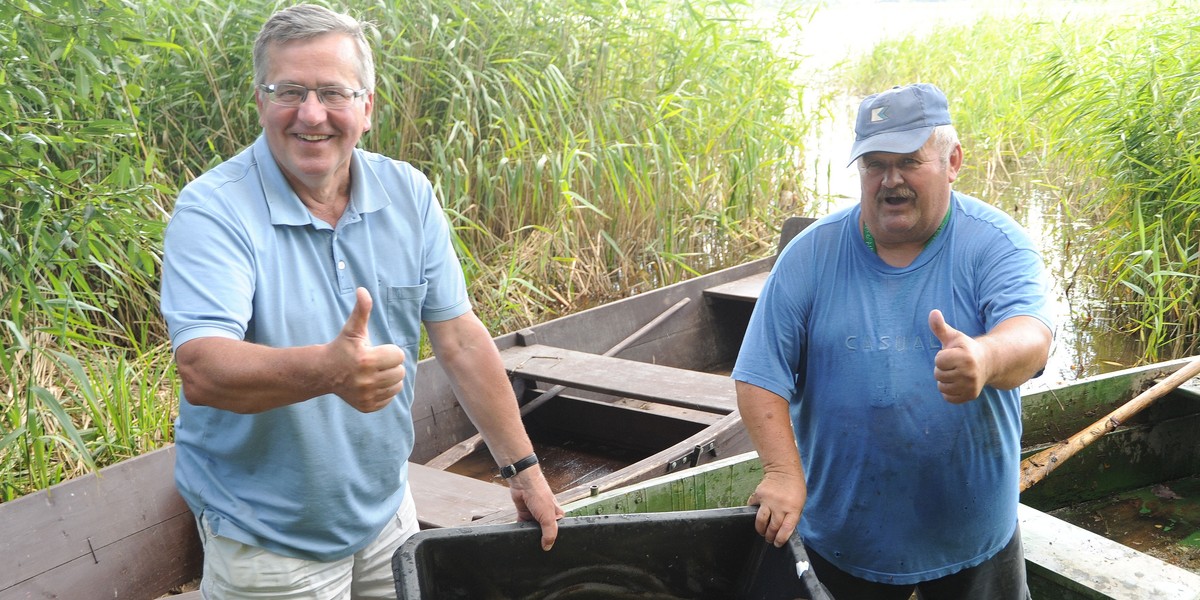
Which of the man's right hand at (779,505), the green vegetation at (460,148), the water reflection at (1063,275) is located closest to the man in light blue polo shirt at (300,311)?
the man's right hand at (779,505)

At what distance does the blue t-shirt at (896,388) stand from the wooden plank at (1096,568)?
0.48 meters

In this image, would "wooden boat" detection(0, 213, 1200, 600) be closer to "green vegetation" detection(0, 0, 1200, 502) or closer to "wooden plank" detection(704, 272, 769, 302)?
"wooden plank" detection(704, 272, 769, 302)

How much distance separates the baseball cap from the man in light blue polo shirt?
82 centimetres

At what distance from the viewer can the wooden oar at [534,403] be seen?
4051mm

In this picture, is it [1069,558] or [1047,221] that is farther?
[1047,221]

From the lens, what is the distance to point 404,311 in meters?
1.90

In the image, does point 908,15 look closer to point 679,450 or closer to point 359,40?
point 679,450

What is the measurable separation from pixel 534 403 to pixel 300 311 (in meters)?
2.80

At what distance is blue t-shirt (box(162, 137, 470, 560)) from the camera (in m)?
1.64

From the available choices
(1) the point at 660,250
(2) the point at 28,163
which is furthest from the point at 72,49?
(1) the point at 660,250

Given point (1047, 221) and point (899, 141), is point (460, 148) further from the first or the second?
point (1047, 221)

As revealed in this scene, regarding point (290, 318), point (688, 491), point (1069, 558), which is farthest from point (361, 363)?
point (1069, 558)

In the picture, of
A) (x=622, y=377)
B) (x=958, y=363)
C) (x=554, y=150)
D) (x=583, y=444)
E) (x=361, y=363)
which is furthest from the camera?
(x=554, y=150)

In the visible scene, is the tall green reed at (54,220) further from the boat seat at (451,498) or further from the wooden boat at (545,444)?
the boat seat at (451,498)
